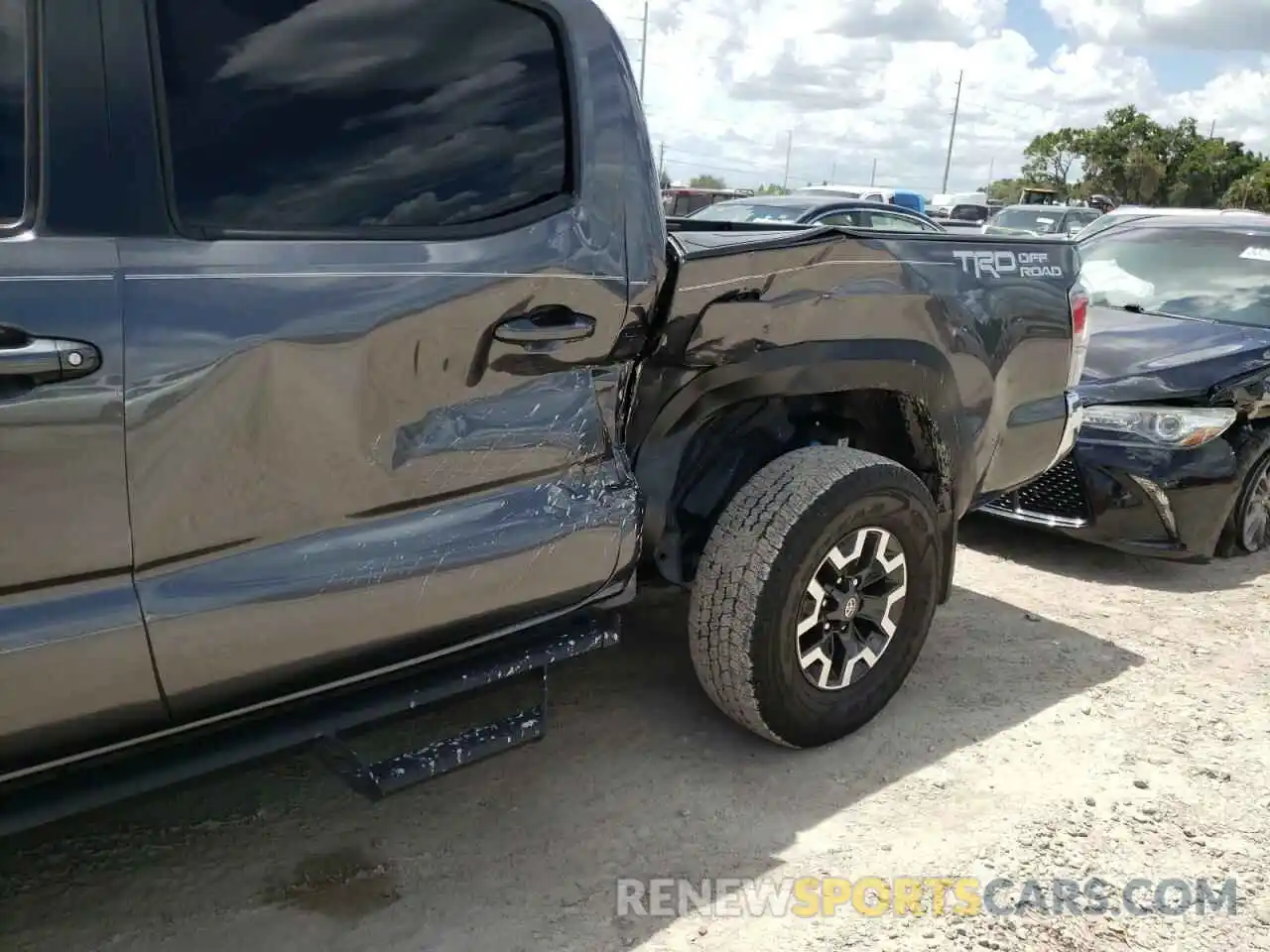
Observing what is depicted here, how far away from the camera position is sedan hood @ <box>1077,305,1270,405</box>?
4.98 metres

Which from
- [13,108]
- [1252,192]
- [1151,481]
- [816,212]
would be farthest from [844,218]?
[1252,192]

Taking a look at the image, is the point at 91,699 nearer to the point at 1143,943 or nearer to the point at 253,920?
the point at 253,920

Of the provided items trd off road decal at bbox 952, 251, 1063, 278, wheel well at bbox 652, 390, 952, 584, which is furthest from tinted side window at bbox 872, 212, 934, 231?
wheel well at bbox 652, 390, 952, 584

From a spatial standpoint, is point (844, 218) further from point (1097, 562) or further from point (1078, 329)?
point (1078, 329)

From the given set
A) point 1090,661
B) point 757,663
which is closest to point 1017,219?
point 1090,661

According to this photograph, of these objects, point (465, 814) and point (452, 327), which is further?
point (465, 814)

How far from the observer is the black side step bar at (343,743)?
196 cm

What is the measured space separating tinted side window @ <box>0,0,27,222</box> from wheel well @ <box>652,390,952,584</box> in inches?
67.6

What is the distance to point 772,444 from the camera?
10.9 feet

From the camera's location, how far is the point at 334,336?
6.84 ft

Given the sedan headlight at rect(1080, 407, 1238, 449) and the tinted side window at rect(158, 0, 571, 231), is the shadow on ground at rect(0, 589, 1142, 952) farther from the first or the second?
the sedan headlight at rect(1080, 407, 1238, 449)

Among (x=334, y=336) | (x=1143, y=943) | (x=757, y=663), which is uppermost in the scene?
(x=334, y=336)

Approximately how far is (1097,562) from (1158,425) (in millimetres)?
746

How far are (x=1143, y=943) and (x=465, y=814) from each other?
169cm
